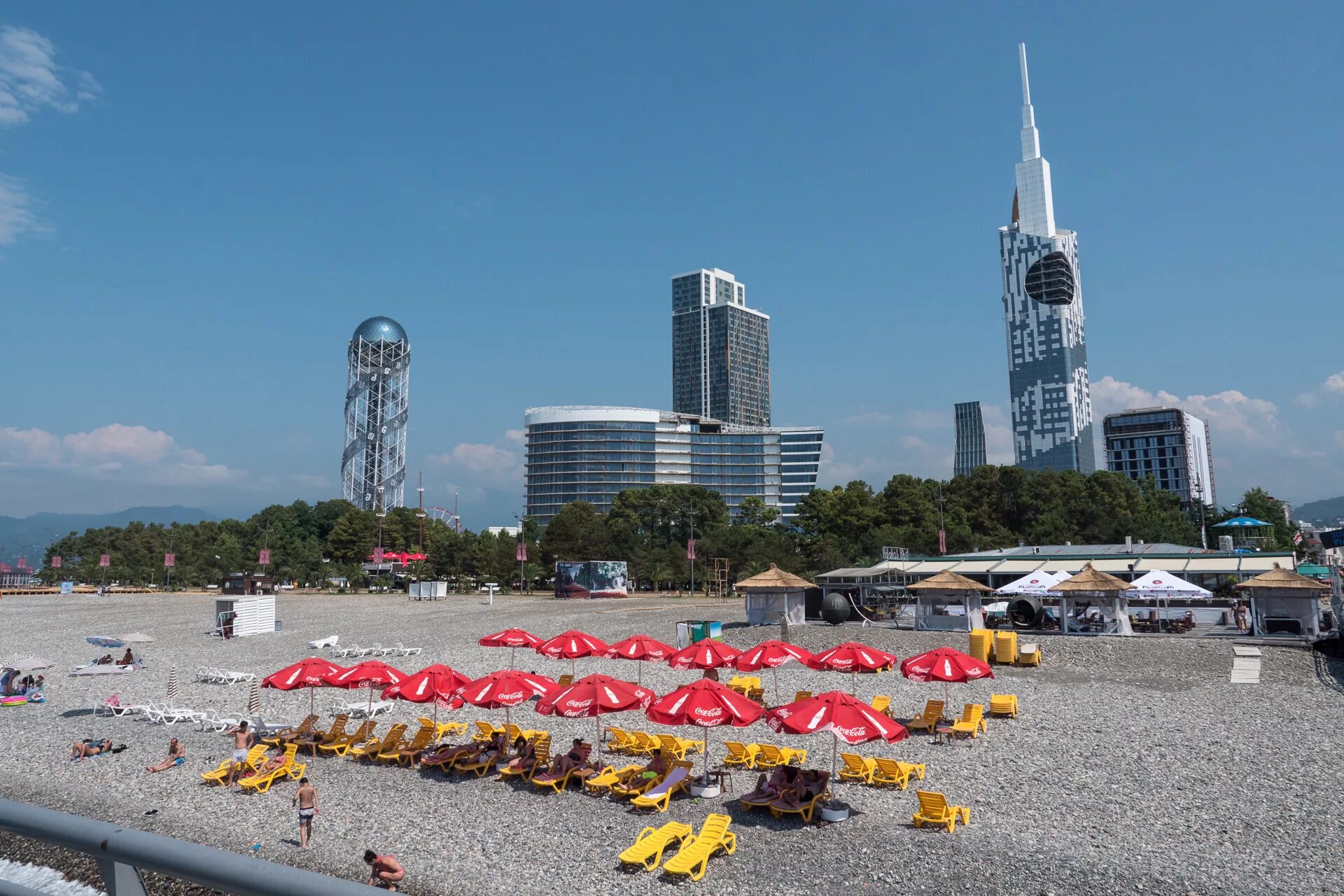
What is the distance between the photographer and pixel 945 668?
17.8 meters

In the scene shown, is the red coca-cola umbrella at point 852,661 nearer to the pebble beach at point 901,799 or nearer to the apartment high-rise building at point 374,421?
the pebble beach at point 901,799

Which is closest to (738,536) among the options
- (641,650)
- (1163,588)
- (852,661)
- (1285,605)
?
(1163,588)

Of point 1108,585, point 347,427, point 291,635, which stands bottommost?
point 291,635

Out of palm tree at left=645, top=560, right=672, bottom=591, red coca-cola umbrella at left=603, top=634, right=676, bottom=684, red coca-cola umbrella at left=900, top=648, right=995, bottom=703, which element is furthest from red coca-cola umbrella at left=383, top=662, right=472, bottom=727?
palm tree at left=645, top=560, right=672, bottom=591

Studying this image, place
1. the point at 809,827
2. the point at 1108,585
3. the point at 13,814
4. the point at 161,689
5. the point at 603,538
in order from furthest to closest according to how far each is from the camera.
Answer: the point at 603,538 < the point at 1108,585 < the point at 161,689 < the point at 809,827 < the point at 13,814

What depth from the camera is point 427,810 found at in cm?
1435

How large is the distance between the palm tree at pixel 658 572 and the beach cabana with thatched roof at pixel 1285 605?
5371cm

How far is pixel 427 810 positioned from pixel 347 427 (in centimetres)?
17251

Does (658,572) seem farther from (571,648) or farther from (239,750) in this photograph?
(239,750)

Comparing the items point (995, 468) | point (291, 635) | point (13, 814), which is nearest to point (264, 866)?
point (13, 814)

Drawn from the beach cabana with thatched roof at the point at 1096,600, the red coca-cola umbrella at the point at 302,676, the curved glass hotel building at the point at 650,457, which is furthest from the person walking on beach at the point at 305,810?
the curved glass hotel building at the point at 650,457

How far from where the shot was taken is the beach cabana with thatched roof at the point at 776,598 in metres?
38.8

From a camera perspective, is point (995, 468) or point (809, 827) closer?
point (809, 827)

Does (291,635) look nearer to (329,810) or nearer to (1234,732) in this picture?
(329,810)
